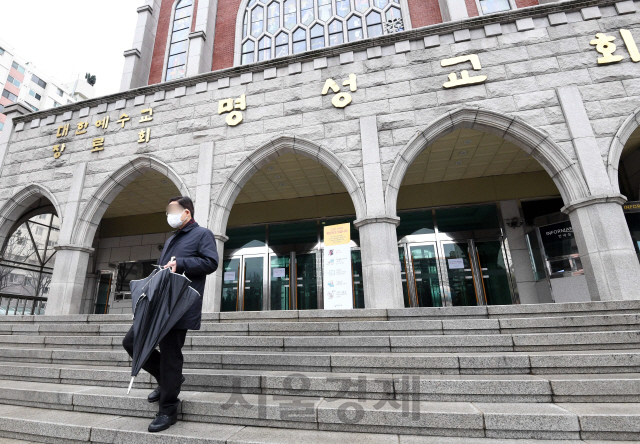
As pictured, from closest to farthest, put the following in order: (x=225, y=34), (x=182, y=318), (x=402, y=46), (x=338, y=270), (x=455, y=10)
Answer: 1. (x=182, y=318)
2. (x=338, y=270)
3. (x=402, y=46)
4. (x=455, y=10)
5. (x=225, y=34)

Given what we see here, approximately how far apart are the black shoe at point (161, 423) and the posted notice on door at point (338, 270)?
13.2 feet

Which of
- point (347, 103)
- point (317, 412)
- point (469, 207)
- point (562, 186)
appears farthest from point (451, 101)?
point (317, 412)

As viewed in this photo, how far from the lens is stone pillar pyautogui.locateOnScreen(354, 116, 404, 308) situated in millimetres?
5976

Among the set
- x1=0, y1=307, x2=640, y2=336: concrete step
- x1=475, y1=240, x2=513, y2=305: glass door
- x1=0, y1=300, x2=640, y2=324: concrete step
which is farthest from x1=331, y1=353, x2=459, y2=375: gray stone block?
x1=475, y1=240, x2=513, y2=305: glass door

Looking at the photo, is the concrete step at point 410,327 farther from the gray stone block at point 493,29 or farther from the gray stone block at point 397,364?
the gray stone block at point 493,29

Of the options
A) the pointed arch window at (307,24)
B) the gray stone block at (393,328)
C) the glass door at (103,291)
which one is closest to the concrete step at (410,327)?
the gray stone block at (393,328)

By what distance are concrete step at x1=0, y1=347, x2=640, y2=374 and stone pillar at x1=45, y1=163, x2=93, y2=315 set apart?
517cm

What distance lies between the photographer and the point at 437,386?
2680mm

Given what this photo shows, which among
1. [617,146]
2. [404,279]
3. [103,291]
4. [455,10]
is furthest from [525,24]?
[103,291]

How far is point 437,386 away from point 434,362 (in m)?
0.49

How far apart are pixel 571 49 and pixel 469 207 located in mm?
4749

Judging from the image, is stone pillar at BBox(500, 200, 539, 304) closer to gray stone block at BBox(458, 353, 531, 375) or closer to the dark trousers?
gray stone block at BBox(458, 353, 531, 375)

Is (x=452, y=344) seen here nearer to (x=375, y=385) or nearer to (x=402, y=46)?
(x=375, y=385)

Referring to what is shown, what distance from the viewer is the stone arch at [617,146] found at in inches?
227
